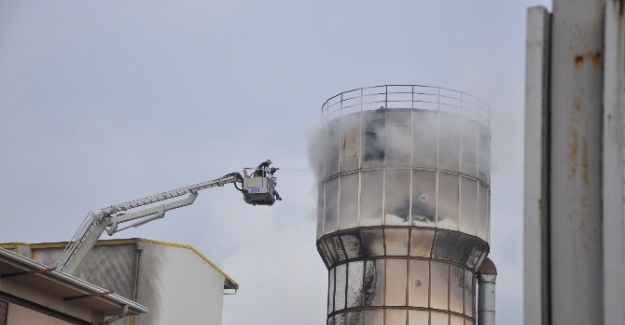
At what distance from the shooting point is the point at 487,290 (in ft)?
154

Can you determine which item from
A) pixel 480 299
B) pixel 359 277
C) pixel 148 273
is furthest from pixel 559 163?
pixel 480 299

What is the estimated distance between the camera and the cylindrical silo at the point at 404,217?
42500 mm

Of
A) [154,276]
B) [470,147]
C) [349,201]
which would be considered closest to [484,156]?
[470,147]

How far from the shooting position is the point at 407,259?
140 ft

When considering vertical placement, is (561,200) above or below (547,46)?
below

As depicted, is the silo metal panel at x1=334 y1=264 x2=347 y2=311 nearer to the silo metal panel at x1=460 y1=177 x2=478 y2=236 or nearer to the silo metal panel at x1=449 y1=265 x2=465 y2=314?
the silo metal panel at x1=449 y1=265 x2=465 y2=314

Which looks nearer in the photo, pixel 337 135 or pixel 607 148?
pixel 607 148

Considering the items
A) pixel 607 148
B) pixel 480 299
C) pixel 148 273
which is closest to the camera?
pixel 607 148

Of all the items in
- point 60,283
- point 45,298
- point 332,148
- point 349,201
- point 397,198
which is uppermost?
point 332,148

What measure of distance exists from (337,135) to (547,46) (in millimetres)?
38893

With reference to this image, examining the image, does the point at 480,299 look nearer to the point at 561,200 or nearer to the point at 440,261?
the point at 440,261

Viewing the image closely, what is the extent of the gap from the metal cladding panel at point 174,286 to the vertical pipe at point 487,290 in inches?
407

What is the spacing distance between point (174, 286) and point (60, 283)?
17.9 metres

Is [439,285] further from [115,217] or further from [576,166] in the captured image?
[576,166]
